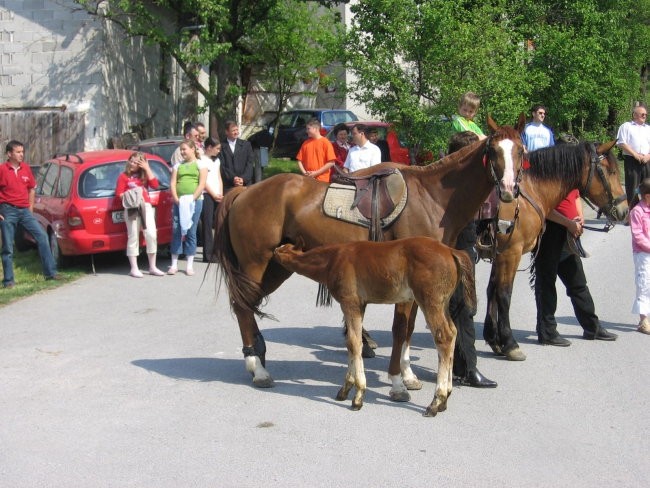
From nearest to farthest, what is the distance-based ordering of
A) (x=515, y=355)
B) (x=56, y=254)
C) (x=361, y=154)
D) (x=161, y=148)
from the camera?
(x=515, y=355) < (x=361, y=154) < (x=56, y=254) < (x=161, y=148)

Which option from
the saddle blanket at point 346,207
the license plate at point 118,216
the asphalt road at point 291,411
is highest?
the saddle blanket at point 346,207

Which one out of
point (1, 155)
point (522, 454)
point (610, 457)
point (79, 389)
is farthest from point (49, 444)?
point (1, 155)

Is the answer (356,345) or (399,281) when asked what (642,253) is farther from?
(356,345)

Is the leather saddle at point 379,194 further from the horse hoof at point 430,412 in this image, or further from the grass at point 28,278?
the grass at point 28,278

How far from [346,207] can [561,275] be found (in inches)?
114

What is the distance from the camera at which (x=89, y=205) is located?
41.2 ft

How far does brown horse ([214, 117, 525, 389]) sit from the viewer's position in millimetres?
6961

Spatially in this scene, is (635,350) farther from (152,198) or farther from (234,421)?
(152,198)

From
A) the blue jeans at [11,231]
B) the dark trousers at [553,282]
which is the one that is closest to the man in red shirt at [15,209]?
the blue jeans at [11,231]

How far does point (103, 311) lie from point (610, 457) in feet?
21.7

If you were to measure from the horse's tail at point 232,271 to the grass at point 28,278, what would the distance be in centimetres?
451

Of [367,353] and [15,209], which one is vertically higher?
[15,209]

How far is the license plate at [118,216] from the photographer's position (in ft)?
41.7

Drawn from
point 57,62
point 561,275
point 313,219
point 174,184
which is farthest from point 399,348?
point 57,62
